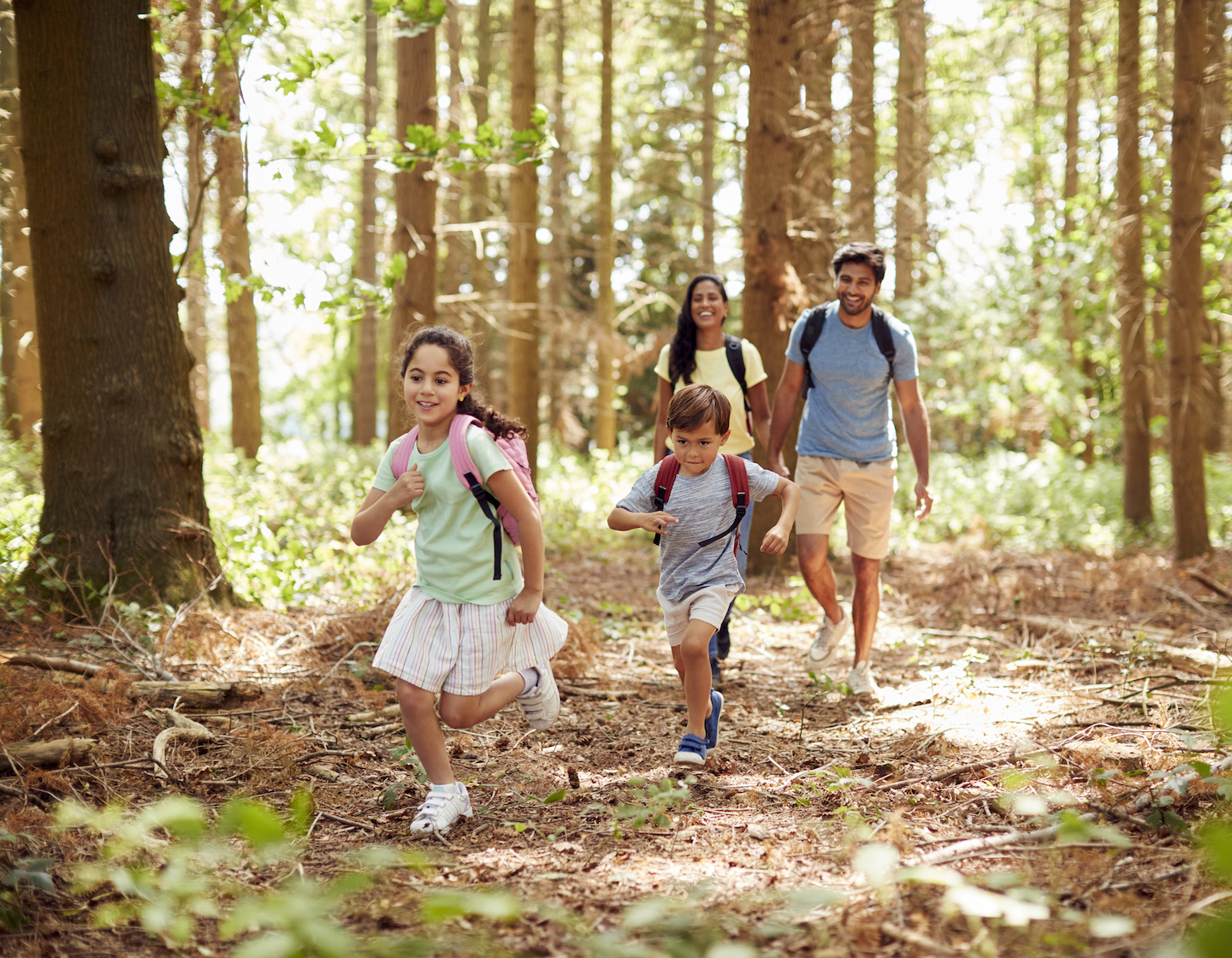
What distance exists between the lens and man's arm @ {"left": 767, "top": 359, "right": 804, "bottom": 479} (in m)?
5.82

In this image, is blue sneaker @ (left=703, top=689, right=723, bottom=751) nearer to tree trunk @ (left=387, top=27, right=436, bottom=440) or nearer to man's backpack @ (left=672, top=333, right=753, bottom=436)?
man's backpack @ (left=672, top=333, right=753, bottom=436)

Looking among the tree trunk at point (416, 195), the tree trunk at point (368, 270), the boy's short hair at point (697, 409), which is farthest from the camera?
the tree trunk at point (368, 270)

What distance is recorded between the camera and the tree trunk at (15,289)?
11.6 metres

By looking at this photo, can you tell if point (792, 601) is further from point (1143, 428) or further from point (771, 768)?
point (1143, 428)

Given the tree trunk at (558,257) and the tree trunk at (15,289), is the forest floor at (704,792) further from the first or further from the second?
the tree trunk at (558,257)

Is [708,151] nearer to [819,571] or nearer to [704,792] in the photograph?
[819,571]

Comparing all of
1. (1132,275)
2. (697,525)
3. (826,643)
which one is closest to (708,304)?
(697,525)

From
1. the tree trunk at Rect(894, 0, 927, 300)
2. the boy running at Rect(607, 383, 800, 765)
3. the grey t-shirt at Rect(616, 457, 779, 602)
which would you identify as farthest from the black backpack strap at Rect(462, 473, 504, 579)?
the tree trunk at Rect(894, 0, 927, 300)

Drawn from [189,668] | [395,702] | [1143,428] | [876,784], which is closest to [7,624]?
[189,668]

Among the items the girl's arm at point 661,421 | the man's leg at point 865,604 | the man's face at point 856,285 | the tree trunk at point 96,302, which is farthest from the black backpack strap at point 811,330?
the tree trunk at point 96,302

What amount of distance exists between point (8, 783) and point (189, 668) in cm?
173

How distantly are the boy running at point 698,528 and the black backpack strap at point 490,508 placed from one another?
2.01ft

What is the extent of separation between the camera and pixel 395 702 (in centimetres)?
527

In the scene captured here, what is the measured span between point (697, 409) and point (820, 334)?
6.31 feet
